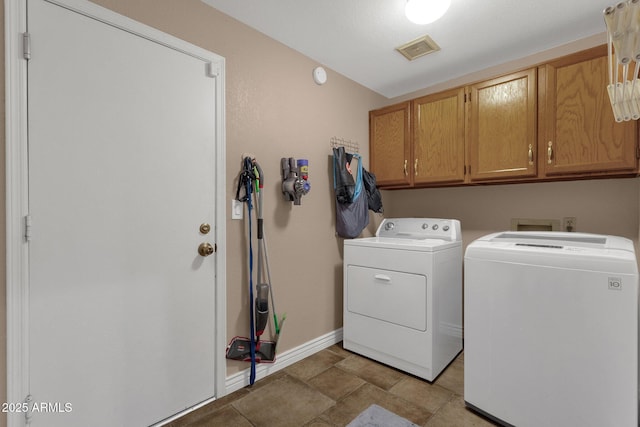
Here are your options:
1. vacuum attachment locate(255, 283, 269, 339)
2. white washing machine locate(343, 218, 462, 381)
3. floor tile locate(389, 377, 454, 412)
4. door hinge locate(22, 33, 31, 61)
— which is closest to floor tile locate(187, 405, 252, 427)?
vacuum attachment locate(255, 283, 269, 339)

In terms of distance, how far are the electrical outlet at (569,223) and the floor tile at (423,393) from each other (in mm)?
1417

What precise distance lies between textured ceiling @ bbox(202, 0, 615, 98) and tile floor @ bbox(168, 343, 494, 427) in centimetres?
232

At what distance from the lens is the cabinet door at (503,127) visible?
2.01 meters

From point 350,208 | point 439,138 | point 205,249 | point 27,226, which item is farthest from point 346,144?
point 27,226

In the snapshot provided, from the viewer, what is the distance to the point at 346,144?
2666 mm

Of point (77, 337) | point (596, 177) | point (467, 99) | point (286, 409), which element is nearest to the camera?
point (77, 337)

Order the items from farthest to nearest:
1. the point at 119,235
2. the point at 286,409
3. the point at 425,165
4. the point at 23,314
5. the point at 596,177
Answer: the point at 425,165 → the point at 596,177 → the point at 286,409 → the point at 119,235 → the point at 23,314

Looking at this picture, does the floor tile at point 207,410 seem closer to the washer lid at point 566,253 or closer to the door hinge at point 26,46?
the washer lid at point 566,253

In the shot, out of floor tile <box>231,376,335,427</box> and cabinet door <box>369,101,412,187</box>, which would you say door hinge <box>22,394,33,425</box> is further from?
cabinet door <box>369,101,412,187</box>

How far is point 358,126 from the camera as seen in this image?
2.80 metres

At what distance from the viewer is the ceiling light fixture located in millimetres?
1619

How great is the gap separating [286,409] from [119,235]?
4.26 feet

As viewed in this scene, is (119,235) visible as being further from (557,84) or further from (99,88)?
(557,84)

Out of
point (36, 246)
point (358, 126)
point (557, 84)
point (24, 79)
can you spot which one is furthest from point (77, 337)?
point (557, 84)
